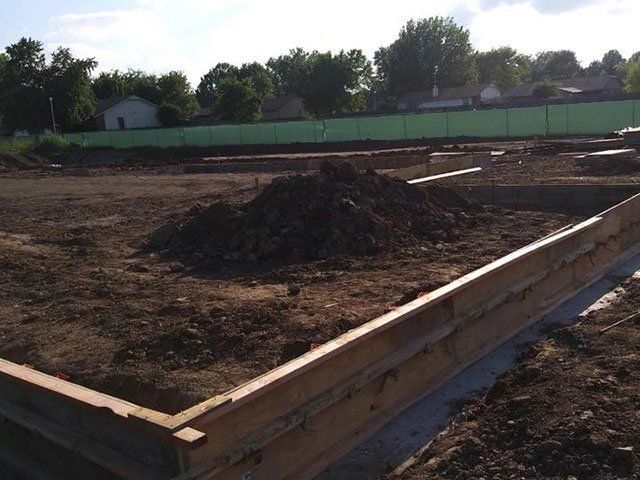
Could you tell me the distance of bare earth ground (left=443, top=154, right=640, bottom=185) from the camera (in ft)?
42.5

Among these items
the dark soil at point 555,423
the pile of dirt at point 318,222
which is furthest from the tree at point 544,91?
the dark soil at point 555,423

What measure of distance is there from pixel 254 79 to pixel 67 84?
37.0 metres

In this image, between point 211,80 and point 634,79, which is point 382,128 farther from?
point 211,80

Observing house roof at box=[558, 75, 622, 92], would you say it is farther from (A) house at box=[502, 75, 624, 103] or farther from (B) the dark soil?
(B) the dark soil

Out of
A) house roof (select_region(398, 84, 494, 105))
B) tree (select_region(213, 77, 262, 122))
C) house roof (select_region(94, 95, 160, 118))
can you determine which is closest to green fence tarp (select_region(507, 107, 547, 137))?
tree (select_region(213, 77, 262, 122))

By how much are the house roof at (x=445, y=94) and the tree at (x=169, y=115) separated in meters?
32.5

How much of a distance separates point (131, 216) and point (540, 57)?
150556mm

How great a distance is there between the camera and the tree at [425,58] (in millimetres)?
86750

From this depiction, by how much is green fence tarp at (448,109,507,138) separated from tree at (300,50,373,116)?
109 ft

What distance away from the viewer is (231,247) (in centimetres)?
800

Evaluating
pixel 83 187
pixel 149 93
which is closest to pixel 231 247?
pixel 83 187

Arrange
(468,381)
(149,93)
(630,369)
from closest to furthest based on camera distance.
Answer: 1. (630,369)
2. (468,381)
3. (149,93)

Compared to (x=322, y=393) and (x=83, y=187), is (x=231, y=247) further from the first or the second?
(x=83, y=187)

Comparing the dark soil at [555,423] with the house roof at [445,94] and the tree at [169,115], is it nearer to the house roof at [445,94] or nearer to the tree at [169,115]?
the tree at [169,115]
